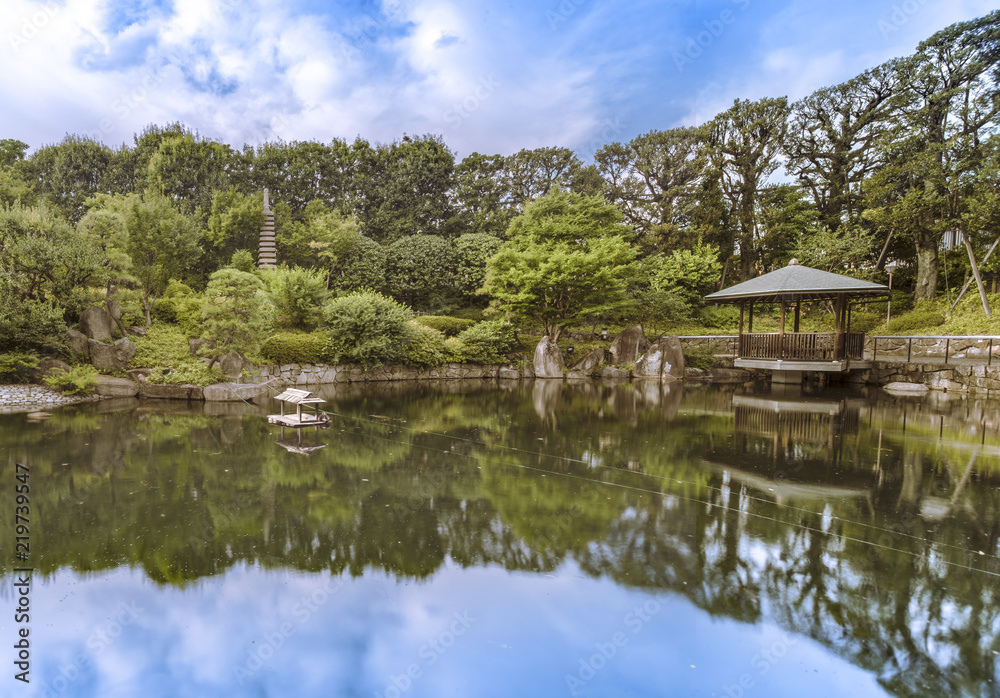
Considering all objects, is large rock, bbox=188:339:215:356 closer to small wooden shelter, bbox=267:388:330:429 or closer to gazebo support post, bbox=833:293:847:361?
small wooden shelter, bbox=267:388:330:429

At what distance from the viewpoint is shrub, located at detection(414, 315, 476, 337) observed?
1627 cm

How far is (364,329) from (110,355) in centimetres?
570

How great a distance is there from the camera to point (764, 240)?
20.1m

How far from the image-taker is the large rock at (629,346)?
16703 mm

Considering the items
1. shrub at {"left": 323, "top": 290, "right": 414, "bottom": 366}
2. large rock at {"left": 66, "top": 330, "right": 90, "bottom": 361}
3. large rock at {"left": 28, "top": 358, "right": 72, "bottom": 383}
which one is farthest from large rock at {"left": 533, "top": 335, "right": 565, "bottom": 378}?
large rock at {"left": 28, "top": 358, "right": 72, "bottom": 383}

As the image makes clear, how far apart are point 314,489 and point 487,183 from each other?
73.6 feet

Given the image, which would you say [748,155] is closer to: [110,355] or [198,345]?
[198,345]

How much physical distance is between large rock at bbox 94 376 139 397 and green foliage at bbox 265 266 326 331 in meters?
4.77

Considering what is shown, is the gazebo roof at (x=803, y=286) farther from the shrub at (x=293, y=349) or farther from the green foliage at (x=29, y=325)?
the green foliage at (x=29, y=325)

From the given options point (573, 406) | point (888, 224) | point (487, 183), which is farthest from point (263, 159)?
point (888, 224)

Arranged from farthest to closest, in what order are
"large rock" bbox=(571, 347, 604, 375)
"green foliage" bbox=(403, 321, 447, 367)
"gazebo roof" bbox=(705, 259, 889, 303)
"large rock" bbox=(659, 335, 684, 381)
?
"large rock" bbox=(571, 347, 604, 375) < "large rock" bbox=(659, 335, 684, 381) < "green foliage" bbox=(403, 321, 447, 367) < "gazebo roof" bbox=(705, 259, 889, 303)

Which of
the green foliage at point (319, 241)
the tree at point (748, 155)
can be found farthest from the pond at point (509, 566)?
the tree at point (748, 155)

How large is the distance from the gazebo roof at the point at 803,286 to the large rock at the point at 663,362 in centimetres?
258

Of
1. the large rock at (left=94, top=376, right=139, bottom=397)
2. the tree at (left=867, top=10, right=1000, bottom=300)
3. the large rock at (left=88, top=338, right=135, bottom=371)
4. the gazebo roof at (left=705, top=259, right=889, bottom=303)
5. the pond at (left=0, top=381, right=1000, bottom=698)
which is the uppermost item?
the tree at (left=867, top=10, right=1000, bottom=300)
